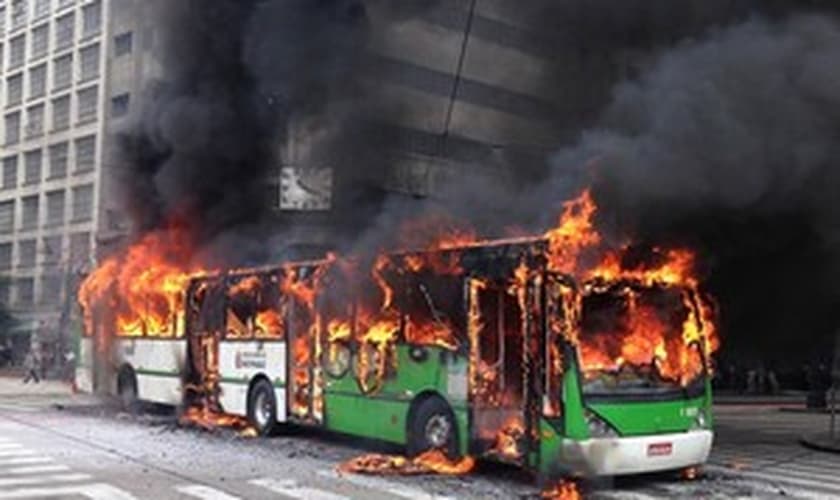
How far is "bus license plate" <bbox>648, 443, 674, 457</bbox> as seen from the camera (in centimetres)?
913

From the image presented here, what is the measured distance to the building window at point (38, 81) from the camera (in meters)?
44.7

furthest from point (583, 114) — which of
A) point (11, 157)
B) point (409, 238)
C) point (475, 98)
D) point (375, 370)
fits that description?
point (11, 157)

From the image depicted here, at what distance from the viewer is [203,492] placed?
8.77 m

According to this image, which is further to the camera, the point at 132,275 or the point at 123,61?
the point at 123,61

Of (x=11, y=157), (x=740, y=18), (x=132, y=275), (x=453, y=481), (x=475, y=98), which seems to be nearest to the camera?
(x=453, y=481)

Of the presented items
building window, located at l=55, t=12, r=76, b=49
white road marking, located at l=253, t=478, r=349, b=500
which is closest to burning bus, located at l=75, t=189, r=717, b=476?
white road marking, located at l=253, t=478, r=349, b=500

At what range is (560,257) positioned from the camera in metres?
9.11

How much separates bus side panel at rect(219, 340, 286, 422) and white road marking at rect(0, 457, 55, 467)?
3.04 meters

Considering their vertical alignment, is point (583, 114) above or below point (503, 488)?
above

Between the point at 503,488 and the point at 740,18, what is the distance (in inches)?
217

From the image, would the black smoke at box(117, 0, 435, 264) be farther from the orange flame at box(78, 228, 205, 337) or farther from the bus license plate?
the bus license plate

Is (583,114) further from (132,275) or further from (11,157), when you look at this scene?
(11,157)

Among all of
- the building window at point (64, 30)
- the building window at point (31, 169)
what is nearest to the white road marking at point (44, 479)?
the building window at point (64, 30)

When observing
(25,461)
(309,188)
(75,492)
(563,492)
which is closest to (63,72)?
(309,188)
